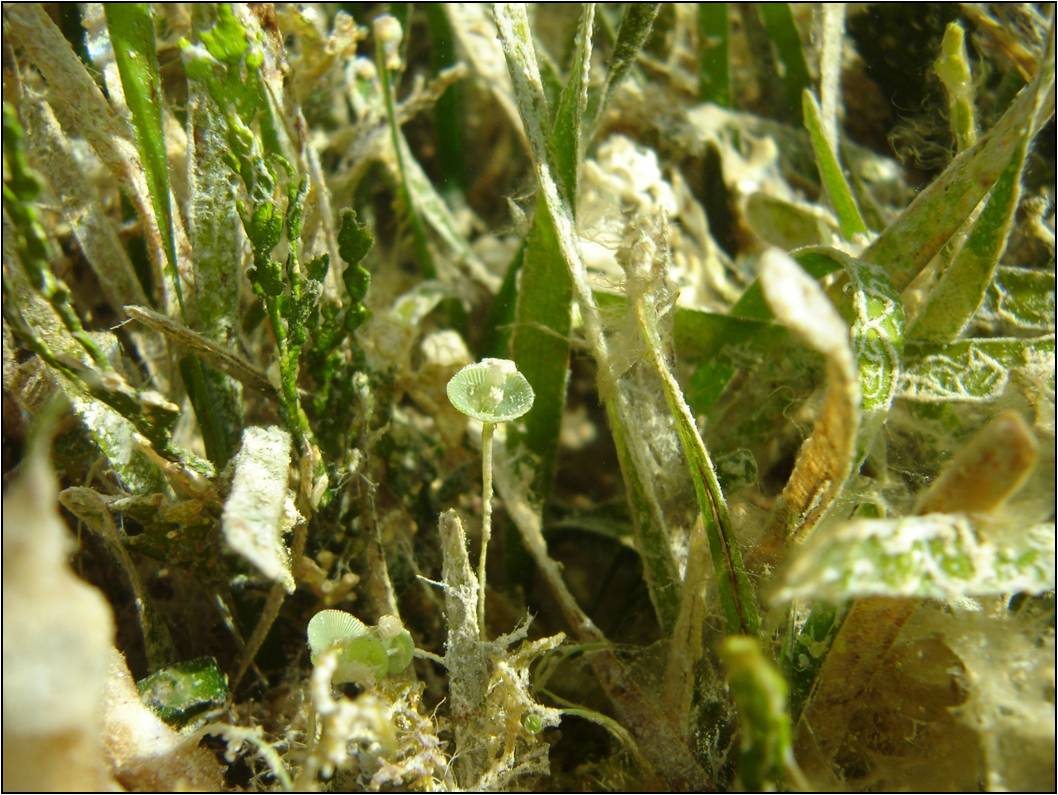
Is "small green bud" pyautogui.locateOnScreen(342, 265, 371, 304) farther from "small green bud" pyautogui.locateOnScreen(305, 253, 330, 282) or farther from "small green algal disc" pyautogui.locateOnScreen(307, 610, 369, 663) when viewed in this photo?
"small green algal disc" pyautogui.locateOnScreen(307, 610, 369, 663)

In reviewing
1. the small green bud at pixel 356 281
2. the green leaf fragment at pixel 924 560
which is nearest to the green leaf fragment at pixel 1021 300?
the green leaf fragment at pixel 924 560

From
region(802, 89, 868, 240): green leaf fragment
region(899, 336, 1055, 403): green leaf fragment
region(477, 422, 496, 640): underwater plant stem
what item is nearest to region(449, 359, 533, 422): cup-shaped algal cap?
region(477, 422, 496, 640): underwater plant stem

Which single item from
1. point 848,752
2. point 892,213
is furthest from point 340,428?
point 892,213

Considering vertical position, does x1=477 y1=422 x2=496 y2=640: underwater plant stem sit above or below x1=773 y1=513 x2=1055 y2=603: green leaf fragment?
below

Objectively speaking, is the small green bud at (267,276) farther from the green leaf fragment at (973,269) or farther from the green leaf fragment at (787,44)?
the green leaf fragment at (787,44)

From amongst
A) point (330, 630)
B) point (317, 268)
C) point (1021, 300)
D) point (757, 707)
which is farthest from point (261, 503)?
point (1021, 300)

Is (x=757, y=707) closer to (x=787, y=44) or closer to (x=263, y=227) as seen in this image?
(x=263, y=227)

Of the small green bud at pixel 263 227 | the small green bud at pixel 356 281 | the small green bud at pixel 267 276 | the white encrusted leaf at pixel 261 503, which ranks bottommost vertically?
the white encrusted leaf at pixel 261 503

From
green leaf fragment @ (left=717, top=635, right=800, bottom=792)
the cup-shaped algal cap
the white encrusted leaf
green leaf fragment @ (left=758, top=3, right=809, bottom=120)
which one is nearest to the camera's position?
green leaf fragment @ (left=717, top=635, right=800, bottom=792)

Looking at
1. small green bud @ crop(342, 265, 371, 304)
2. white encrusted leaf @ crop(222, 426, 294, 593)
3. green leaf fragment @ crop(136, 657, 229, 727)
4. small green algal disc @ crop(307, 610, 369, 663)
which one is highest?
small green bud @ crop(342, 265, 371, 304)
